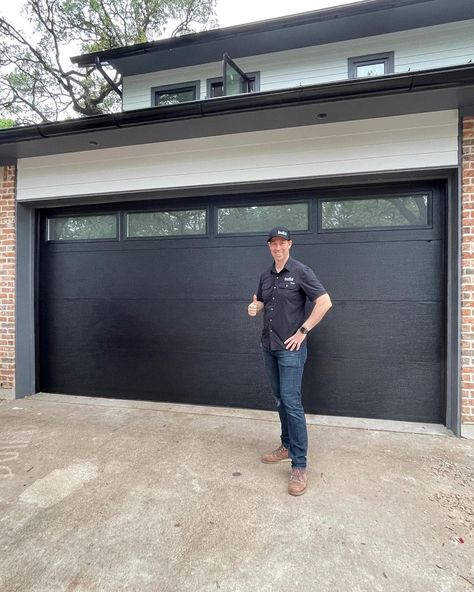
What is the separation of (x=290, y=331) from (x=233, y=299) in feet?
5.00

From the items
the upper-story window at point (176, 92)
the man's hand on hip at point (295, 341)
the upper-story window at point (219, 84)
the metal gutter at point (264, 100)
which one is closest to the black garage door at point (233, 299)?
the metal gutter at point (264, 100)

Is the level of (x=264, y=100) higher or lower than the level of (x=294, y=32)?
lower

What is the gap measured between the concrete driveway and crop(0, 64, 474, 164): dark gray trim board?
2.78 meters

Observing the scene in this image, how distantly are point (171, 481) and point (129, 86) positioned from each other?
21.8ft

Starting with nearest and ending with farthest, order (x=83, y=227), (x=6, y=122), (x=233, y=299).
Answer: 1. (x=233, y=299)
2. (x=83, y=227)
3. (x=6, y=122)

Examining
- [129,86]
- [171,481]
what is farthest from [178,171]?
[129,86]

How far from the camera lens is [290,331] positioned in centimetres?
238

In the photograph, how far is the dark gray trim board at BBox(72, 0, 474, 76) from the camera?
189 inches

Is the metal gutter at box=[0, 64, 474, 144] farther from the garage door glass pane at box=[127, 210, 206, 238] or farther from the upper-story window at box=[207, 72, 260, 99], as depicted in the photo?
the upper-story window at box=[207, 72, 260, 99]

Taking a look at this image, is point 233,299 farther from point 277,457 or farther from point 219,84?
point 219,84

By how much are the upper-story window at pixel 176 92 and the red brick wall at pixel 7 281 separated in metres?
3.14

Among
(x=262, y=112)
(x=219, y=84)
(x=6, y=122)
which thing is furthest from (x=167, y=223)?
(x=6, y=122)

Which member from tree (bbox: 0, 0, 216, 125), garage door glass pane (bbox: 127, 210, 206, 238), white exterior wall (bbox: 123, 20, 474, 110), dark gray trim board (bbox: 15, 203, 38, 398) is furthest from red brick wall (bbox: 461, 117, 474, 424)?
tree (bbox: 0, 0, 216, 125)

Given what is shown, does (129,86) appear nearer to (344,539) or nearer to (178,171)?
(178,171)
